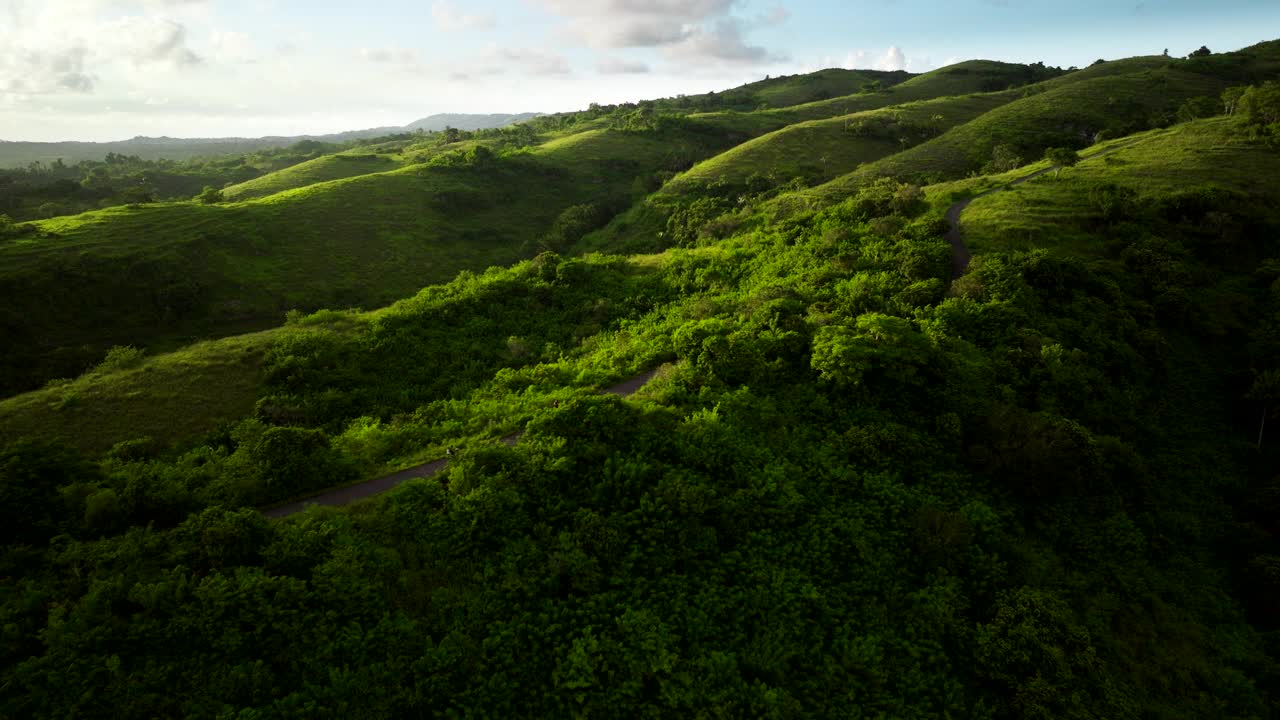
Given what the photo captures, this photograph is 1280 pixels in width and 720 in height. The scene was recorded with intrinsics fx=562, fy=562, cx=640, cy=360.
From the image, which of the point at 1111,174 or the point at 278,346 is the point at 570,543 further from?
the point at 1111,174

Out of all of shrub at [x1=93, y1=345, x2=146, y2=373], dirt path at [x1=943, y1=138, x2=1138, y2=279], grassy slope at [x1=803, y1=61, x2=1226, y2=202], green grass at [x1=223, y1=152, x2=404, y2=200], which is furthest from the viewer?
green grass at [x1=223, y1=152, x2=404, y2=200]

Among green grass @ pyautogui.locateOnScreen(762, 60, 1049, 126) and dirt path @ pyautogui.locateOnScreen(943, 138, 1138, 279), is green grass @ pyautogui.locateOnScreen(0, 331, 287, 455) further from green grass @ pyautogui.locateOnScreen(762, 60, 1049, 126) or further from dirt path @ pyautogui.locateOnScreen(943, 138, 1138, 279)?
green grass @ pyautogui.locateOnScreen(762, 60, 1049, 126)

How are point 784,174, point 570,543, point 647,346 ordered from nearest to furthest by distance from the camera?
point 570,543, point 647,346, point 784,174

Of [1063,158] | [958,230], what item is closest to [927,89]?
[1063,158]

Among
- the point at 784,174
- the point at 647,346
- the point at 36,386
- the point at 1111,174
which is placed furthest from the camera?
the point at 784,174

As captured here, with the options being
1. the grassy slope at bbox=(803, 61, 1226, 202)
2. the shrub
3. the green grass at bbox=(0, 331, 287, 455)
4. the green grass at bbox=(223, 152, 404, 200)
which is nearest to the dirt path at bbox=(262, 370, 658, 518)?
the green grass at bbox=(0, 331, 287, 455)

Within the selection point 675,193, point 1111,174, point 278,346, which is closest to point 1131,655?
point 278,346
